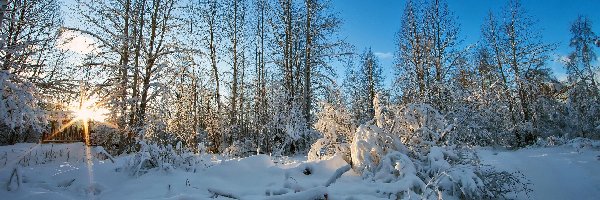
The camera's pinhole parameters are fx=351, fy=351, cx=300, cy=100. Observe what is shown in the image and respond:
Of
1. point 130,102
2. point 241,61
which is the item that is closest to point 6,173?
point 130,102

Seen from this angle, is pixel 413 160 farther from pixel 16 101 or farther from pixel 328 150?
pixel 16 101

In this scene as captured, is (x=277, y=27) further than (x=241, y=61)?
No

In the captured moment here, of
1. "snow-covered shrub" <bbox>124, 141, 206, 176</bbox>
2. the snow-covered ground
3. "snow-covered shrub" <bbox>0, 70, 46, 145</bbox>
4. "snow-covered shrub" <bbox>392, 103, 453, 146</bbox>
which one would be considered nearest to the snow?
the snow-covered ground

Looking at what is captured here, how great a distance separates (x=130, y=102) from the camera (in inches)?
414

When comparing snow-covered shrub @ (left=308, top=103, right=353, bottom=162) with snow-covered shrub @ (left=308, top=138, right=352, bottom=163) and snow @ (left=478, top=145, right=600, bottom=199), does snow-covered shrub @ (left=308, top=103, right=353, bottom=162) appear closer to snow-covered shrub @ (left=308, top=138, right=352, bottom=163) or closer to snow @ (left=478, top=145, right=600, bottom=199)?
snow-covered shrub @ (left=308, top=138, right=352, bottom=163)

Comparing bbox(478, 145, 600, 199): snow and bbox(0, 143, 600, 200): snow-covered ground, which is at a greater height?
bbox(0, 143, 600, 200): snow-covered ground

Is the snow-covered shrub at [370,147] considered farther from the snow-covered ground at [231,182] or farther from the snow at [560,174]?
the snow at [560,174]

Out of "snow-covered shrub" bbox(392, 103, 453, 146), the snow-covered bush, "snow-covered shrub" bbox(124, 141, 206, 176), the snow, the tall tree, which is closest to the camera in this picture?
the snow-covered bush

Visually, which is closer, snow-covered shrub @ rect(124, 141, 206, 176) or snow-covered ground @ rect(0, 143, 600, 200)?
snow-covered ground @ rect(0, 143, 600, 200)

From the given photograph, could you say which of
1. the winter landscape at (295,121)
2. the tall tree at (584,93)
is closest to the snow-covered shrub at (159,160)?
the winter landscape at (295,121)

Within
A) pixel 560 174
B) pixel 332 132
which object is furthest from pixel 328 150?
pixel 560 174

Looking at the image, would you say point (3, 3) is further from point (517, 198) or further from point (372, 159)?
point (517, 198)

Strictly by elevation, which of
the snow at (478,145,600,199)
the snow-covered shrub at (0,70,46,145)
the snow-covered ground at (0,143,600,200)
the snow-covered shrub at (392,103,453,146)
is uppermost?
the snow-covered shrub at (0,70,46,145)

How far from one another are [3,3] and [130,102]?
549 centimetres
